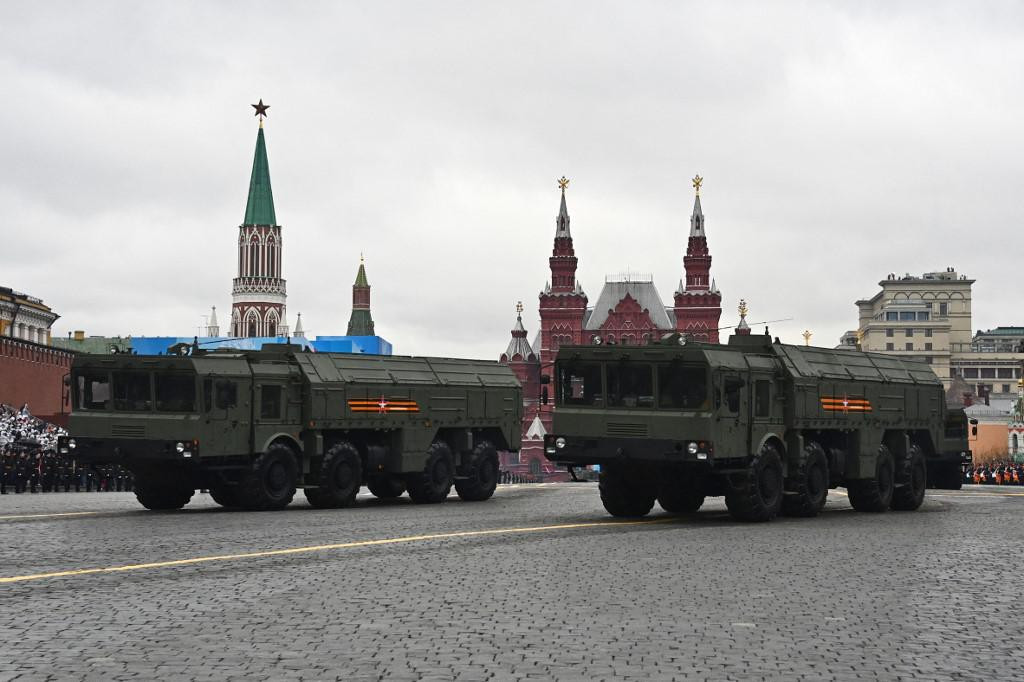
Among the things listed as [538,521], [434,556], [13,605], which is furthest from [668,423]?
[13,605]

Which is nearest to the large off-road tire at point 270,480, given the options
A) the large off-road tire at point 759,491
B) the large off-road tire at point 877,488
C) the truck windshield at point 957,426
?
the large off-road tire at point 759,491

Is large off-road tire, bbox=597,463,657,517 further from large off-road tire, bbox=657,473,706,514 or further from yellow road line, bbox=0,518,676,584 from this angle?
yellow road line, bbox=0,518,676,584

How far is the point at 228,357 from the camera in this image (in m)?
26.6

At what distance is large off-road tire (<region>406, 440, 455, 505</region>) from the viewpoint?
97.9ft

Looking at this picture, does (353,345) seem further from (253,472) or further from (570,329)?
(253,472)

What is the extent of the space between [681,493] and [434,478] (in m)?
6.64

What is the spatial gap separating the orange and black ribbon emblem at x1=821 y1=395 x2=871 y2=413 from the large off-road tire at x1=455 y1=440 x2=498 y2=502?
8568 mm

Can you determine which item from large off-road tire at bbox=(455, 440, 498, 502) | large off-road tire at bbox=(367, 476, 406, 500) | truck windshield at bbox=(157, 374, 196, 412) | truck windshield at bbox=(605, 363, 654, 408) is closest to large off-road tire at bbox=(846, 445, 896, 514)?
truck windshield at bbox=(605, 363, 654, 408)

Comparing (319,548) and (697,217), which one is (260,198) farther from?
(319,548)

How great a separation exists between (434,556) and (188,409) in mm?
Answer: 9742

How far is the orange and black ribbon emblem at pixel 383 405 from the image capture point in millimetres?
28234

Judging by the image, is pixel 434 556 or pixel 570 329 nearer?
pixel 434 556

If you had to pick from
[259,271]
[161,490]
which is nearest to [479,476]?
[161,490]

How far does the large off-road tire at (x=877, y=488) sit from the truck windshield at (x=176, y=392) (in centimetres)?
1264
